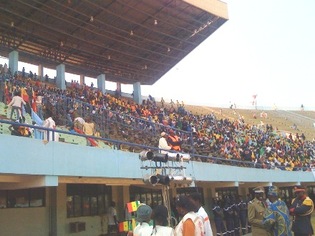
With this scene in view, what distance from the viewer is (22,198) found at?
11367 mm

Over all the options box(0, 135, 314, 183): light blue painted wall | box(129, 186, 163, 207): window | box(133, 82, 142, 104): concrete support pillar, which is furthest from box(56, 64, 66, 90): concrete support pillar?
box(0, 135, 314, 183): light blue painted wall

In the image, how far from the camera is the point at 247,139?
25.8m

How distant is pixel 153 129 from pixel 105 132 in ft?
8.81

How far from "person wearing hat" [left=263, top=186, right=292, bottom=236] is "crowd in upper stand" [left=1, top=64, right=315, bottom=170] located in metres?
5.97

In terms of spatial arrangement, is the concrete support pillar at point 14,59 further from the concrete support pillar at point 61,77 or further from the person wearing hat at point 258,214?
the person wearing hat at point 258,214

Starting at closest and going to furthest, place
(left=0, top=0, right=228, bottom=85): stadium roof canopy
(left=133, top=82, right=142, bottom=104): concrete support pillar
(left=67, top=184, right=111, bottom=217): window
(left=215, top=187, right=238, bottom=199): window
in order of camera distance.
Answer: (left=67, top=184, right=111, bottom=217): window
(left=215, top=187, right=238, bottom=199): window
(left=0, top=0, right=228, bottom=85): stadium roof canopy
(left=133, top=82, right=142, bottom=104): concrete support pillar

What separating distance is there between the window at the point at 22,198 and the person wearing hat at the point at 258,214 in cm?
730

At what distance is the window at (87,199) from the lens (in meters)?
12.9

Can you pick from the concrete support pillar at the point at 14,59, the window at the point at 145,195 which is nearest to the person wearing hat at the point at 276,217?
the window at the point at 145,195

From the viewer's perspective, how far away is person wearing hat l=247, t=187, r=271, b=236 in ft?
20.9

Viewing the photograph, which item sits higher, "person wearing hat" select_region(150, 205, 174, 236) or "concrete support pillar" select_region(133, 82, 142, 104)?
"concrete support pillar" select_region(133, 82, 142, 104)

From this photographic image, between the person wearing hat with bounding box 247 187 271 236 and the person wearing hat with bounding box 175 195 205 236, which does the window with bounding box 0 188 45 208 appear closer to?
the person wearing hat with bounding box 247 187 271 236

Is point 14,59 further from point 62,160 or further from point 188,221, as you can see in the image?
point 188,221

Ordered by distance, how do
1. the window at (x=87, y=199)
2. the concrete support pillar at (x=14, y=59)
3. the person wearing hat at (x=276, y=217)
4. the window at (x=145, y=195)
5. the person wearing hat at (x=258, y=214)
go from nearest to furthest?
the person wearing hat at (x=276, y=217), the person wearing hat at (x=258, y=214), the window at (x=87, y=199), the window at (x=145, y=195), the concrete support pillar at (x=14, y=59)
